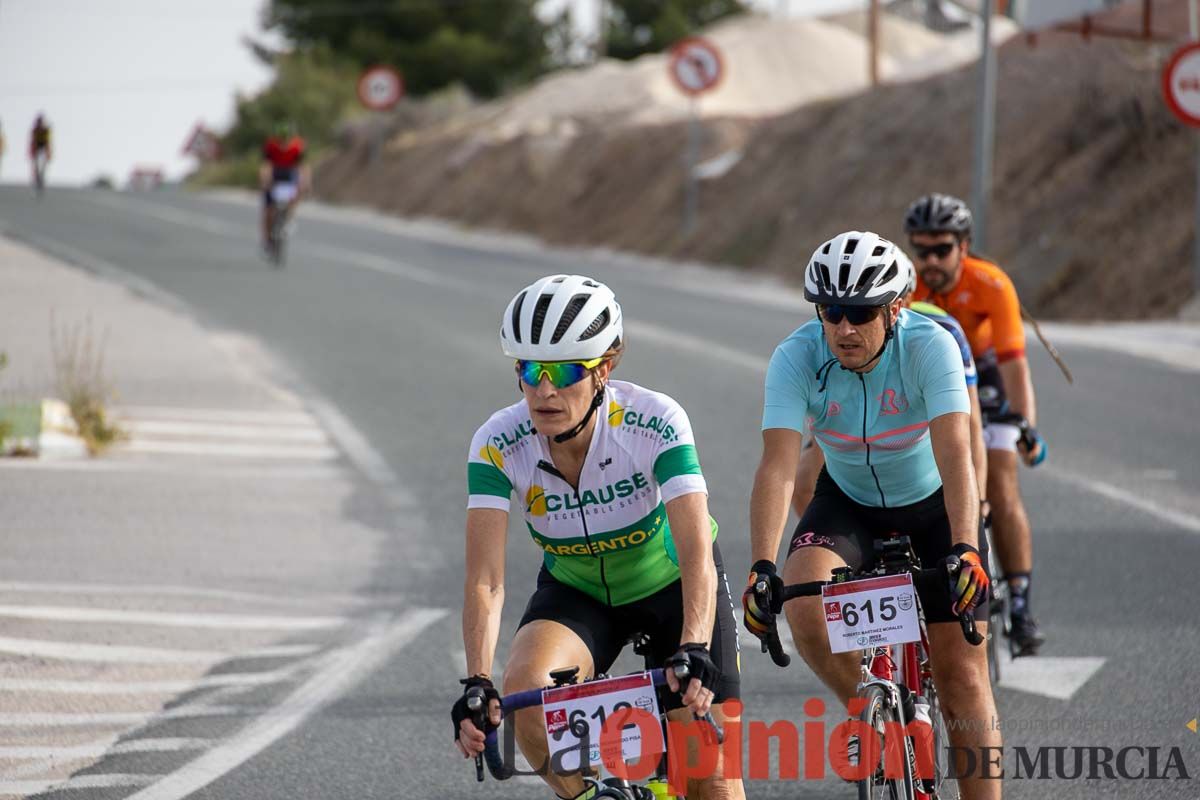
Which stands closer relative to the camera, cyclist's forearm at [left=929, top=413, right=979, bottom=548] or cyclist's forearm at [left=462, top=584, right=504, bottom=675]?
cyclist's forearm at [left=462, top=584, right=504, bottom=675]

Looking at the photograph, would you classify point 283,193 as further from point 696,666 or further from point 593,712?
point 696,666

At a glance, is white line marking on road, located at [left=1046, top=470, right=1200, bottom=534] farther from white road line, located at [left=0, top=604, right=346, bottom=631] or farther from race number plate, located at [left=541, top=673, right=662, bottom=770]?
race number plate, located at [left=541, top=673, right=662, bottom=770]

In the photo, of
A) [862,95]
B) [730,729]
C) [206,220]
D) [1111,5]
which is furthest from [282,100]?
[730,729]

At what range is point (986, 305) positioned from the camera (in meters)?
7.92

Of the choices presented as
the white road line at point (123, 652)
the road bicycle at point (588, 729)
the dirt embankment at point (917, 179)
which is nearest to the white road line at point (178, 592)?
the white road line at point (123, 652)

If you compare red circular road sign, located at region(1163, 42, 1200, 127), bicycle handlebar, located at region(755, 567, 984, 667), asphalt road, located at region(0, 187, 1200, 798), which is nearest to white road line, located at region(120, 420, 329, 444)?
asphalt road, located at region(0, 187, 1200, 798)

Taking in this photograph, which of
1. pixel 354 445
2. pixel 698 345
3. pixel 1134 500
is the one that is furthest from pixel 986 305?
pixel 698 345

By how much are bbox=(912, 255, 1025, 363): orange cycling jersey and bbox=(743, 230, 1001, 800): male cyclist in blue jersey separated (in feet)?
7.57

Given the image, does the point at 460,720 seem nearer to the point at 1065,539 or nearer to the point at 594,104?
the point at 1065,539

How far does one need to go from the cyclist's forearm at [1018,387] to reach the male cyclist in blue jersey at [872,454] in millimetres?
2276

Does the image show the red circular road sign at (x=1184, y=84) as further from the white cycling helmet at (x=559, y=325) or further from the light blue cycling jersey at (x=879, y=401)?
the white cycling helmet at (x=559, y=325)

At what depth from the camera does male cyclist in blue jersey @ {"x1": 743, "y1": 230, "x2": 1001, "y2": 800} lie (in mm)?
5262

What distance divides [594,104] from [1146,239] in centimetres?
3367

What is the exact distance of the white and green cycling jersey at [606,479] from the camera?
4.73m
